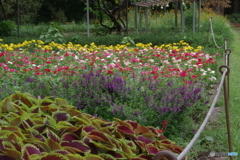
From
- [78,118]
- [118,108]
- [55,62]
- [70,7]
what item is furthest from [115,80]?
[70,7]

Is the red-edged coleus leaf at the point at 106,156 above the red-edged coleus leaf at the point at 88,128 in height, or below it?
below

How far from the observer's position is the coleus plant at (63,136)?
4.58ft

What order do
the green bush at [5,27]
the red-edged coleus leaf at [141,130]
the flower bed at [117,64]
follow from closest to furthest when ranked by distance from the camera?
1. the red-edged coleus leaf at [141,130]
2. the flower bed at [117,64]
3. the green bush at [5,27]

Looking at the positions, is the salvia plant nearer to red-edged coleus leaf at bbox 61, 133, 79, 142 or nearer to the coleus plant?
the coleus plant

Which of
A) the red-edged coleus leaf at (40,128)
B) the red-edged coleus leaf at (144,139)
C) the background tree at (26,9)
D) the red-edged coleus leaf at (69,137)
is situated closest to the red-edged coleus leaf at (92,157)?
the red-edged coleus leaf at (69,137)

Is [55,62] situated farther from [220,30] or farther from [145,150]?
[220,30]

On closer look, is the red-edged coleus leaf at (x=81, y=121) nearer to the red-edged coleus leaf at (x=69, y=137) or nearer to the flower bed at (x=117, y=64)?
the red-edged coleus leaf at (x=69, y=137)

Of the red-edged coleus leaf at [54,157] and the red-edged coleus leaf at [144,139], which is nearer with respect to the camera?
the red-edged coleus leaf at [54,157]

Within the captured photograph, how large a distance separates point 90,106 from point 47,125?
1766 mm

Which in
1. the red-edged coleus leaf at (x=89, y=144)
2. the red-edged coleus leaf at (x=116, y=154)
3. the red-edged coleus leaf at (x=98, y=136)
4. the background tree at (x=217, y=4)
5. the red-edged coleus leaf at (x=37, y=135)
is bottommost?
the red-edged coleus leaf at (x=116, y=154)

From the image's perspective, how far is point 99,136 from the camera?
1639mm

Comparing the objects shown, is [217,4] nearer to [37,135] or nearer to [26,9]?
[26,9]

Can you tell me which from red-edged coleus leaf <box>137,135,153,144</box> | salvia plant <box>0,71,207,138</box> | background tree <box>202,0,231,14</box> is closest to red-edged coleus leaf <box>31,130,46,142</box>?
red-edged coleus leaf <box>137,135,153,144</box>

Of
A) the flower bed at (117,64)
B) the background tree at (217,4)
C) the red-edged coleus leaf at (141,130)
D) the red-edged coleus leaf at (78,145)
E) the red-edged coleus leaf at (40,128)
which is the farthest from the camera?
the background tree at (217,4)
